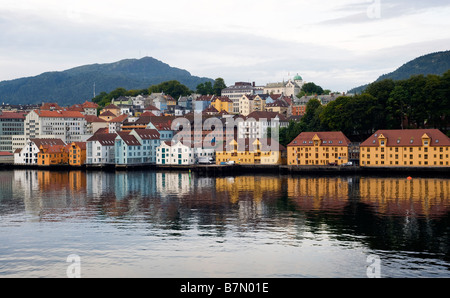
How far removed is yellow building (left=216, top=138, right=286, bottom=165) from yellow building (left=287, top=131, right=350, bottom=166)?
109 inches

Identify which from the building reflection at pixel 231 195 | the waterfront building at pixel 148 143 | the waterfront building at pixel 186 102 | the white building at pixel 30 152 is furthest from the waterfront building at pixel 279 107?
the building reflection at pixel 231 195

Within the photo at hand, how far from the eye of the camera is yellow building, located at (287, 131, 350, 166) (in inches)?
3113

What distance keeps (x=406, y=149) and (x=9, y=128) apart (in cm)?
9713

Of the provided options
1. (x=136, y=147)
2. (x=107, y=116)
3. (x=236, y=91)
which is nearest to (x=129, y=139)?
(x=136, y=147)

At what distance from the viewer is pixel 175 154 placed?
91.4 meters

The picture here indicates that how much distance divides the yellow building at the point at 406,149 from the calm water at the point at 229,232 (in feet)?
57.2

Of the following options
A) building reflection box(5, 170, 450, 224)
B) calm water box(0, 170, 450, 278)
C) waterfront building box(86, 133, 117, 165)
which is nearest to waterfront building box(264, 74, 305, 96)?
waterfront building box(86, 133, 117, 165)

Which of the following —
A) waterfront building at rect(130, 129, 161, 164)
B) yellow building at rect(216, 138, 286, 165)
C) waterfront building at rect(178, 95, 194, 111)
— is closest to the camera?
yellow building at rect(216, 138, 286, 165)

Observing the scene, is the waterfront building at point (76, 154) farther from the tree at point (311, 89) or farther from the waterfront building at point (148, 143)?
the tree at point (311, 89)

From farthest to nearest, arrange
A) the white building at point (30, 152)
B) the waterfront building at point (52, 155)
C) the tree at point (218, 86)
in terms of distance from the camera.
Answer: the tree at point (218, 86) < the white building at point (30, 152) < the waterfront building at point (52, 155)

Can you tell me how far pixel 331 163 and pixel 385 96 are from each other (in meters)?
19.5

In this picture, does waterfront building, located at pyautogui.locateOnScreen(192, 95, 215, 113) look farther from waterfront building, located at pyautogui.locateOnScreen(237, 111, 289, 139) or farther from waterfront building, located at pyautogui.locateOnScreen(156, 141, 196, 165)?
waterfront building, located at pyautogui.locateOnScreen(156, 141, 196, 165)

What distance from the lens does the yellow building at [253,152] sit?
3285 inches
